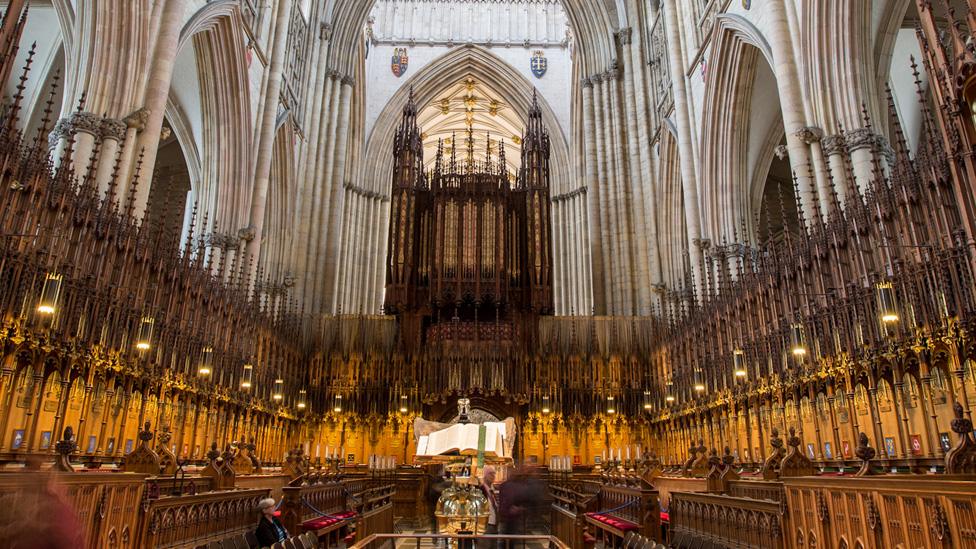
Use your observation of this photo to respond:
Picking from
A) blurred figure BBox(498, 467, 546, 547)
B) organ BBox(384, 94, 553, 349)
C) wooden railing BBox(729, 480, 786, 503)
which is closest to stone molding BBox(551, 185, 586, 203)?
organ BBox(384, 94, 553, 349)

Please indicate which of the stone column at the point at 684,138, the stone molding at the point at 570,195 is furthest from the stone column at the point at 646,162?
the stone molding at the point at 570,195

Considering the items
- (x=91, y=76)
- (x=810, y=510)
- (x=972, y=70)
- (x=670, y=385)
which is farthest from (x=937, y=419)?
(x=91, y=76)

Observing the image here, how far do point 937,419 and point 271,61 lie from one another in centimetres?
1846

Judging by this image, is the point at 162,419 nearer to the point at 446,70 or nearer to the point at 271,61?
the point at 271,61

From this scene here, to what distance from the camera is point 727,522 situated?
6.63 meters

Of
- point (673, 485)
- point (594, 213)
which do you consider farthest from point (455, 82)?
point (673, 485)

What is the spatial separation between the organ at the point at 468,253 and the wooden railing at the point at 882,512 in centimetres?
1399

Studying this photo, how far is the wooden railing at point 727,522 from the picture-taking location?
587 centimetres

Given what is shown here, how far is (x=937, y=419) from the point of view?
25.9 ft

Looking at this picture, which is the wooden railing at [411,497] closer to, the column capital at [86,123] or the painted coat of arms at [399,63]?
the column capital at [86,123]

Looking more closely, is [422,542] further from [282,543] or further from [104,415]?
[282,543]

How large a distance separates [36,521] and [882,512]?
4.87m

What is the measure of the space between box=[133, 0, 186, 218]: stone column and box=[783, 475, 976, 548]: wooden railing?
37.1 ft

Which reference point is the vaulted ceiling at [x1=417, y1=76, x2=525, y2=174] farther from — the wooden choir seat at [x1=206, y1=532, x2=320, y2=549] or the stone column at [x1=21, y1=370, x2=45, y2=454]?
the wooden choir seat at [x1=206, y1=532, x2=320, y2=549]
